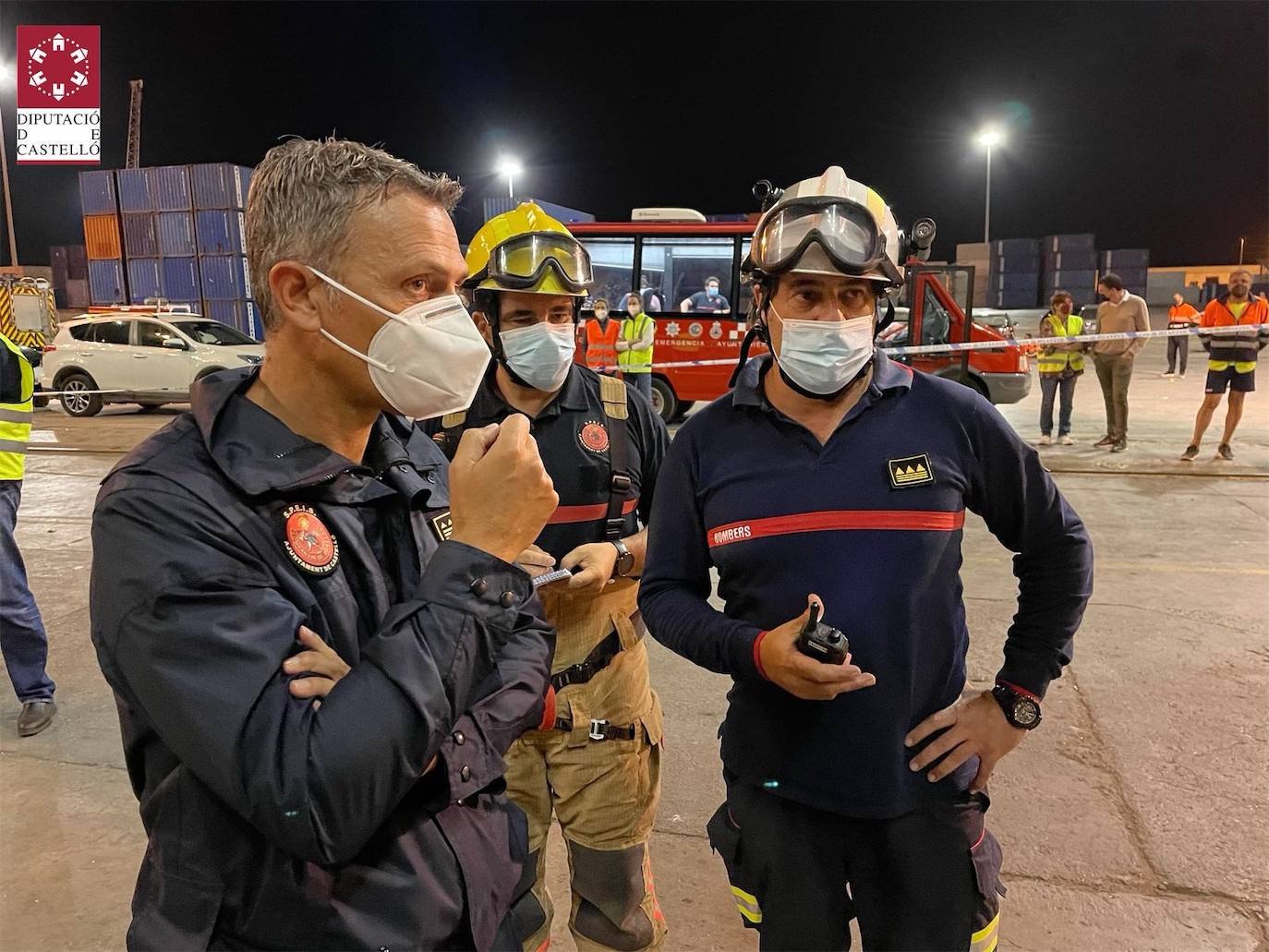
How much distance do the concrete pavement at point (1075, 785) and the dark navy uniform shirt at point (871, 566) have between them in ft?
3.90

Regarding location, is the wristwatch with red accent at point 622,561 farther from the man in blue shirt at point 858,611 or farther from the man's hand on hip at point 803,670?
the man's hand on hip at point 803,670

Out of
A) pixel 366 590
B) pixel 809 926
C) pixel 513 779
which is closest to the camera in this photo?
pixel 366 590

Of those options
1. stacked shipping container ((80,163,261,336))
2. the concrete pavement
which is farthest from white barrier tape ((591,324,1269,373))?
stacked shipping container ((80,163,261,336))

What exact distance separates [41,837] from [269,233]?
2.88 m

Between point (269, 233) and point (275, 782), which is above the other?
point (269, 233)

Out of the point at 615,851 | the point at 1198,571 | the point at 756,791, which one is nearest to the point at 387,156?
the point at 756,791

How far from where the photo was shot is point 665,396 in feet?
40.7

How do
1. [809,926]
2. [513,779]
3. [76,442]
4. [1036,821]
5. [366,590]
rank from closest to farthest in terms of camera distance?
[366,590] < [809,926] < [513,779] < [1036,821] < [76,442]

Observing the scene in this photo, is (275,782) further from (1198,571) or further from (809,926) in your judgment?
(1198,571)

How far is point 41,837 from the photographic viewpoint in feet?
9.54

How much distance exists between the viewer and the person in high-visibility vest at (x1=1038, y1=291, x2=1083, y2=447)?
9.86 metres

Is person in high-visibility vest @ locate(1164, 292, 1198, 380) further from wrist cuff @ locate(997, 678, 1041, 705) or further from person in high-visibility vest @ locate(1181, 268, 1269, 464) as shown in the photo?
wrist cuff @ locate(997, 678, 1041, 705)

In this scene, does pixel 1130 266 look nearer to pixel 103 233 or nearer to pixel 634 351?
pixel 634 351

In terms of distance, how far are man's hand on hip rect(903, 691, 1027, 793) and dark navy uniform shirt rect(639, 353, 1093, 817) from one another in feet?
0.09
